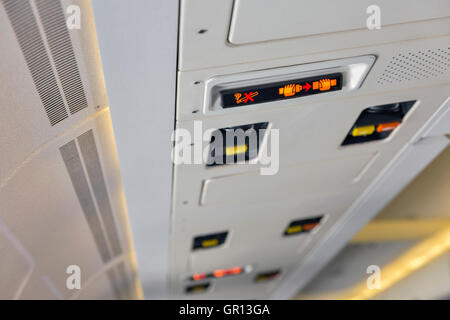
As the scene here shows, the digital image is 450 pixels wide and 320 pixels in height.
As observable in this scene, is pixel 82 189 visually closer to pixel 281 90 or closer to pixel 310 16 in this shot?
pixel 281 90

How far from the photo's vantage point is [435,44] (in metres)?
2.03

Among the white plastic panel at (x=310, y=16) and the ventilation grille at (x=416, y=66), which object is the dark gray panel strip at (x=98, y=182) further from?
the ventilation grille at (x=416, y=66)

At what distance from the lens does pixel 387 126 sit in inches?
105

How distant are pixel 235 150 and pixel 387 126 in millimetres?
969

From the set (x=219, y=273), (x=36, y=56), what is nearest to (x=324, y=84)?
(x=36, y=56)

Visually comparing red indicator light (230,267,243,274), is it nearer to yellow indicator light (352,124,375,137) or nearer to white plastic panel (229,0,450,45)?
yellow indicator light (352,124,375,137)

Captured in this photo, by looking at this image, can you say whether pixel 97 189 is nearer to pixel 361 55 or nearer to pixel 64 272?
pixel 64 272

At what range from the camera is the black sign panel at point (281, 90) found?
2.05 metres

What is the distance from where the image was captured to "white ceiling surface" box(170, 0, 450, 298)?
72.5 inches

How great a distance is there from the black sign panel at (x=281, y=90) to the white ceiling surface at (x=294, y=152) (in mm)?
68

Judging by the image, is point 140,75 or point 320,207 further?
point 320,207
